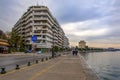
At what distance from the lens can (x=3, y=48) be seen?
220 ft

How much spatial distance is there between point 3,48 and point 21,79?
56.8 metres

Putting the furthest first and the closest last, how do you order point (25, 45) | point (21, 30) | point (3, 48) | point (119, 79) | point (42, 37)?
point (21, 30)
point (25, 45)
point (42, 37)
point (3, 48)
point (119, 79)

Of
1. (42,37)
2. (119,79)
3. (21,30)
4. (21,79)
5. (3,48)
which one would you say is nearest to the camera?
(21,79)

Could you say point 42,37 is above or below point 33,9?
below

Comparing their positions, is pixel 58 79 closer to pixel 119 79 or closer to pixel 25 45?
pixel 119 79

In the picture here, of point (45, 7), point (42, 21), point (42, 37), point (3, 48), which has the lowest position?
point (3, 48)

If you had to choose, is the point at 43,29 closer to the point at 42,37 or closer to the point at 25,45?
the point at 42,37

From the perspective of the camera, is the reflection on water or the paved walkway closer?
the paved walkway

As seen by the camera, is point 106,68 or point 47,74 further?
point 106,68

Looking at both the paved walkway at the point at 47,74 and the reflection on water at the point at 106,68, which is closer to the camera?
the paved walkway at the point at 47,74

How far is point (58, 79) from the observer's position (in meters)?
12.7

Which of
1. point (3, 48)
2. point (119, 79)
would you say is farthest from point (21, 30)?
point (119, 79)

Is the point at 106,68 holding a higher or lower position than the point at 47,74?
lower

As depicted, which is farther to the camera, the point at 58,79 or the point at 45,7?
the point at 45,7
